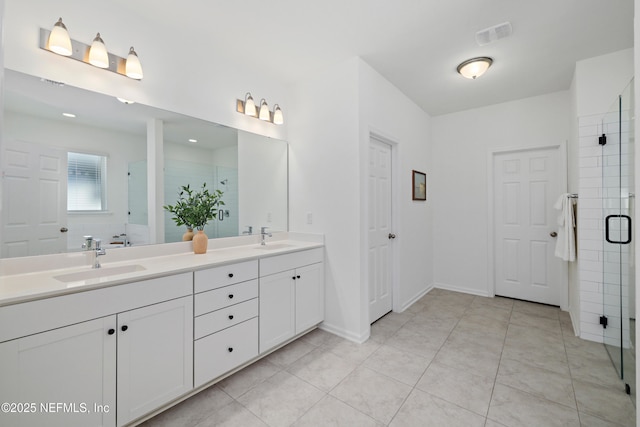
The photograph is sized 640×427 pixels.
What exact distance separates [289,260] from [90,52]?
6.58 ft

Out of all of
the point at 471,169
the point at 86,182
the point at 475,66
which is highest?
the point at 475,66

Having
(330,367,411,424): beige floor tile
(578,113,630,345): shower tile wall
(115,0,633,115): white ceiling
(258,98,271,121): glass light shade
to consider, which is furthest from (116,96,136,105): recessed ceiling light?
(578,113,630,345): shower tile wall

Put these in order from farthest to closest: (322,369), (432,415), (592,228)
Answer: (592,228) → (322,369) → (432,415)

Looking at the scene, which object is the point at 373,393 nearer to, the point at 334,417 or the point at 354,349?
the point at 334,417

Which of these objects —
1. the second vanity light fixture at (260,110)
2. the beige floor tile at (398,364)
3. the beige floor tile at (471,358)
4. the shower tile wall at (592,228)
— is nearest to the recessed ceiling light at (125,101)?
the second vanity light fixture at (260,110)

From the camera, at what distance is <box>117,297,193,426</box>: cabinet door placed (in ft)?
4.95

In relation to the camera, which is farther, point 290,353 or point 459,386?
point 290,353

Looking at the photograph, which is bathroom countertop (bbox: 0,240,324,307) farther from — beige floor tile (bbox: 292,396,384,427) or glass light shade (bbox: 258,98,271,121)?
glass light shade (bbox: 258,98,271,121)

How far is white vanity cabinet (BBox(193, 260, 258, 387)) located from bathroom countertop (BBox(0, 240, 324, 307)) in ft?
0.34

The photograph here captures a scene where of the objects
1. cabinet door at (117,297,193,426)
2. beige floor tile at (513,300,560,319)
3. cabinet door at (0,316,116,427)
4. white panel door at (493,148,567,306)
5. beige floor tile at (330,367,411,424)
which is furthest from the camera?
white panel door at (493,148,567,306)

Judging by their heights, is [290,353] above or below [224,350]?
below

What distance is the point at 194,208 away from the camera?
2381 mm

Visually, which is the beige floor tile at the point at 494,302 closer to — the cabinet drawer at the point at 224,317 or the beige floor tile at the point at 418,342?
the beige floor tile at the point at 418,342

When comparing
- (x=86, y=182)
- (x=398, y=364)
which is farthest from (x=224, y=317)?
(x=398, y=364)
